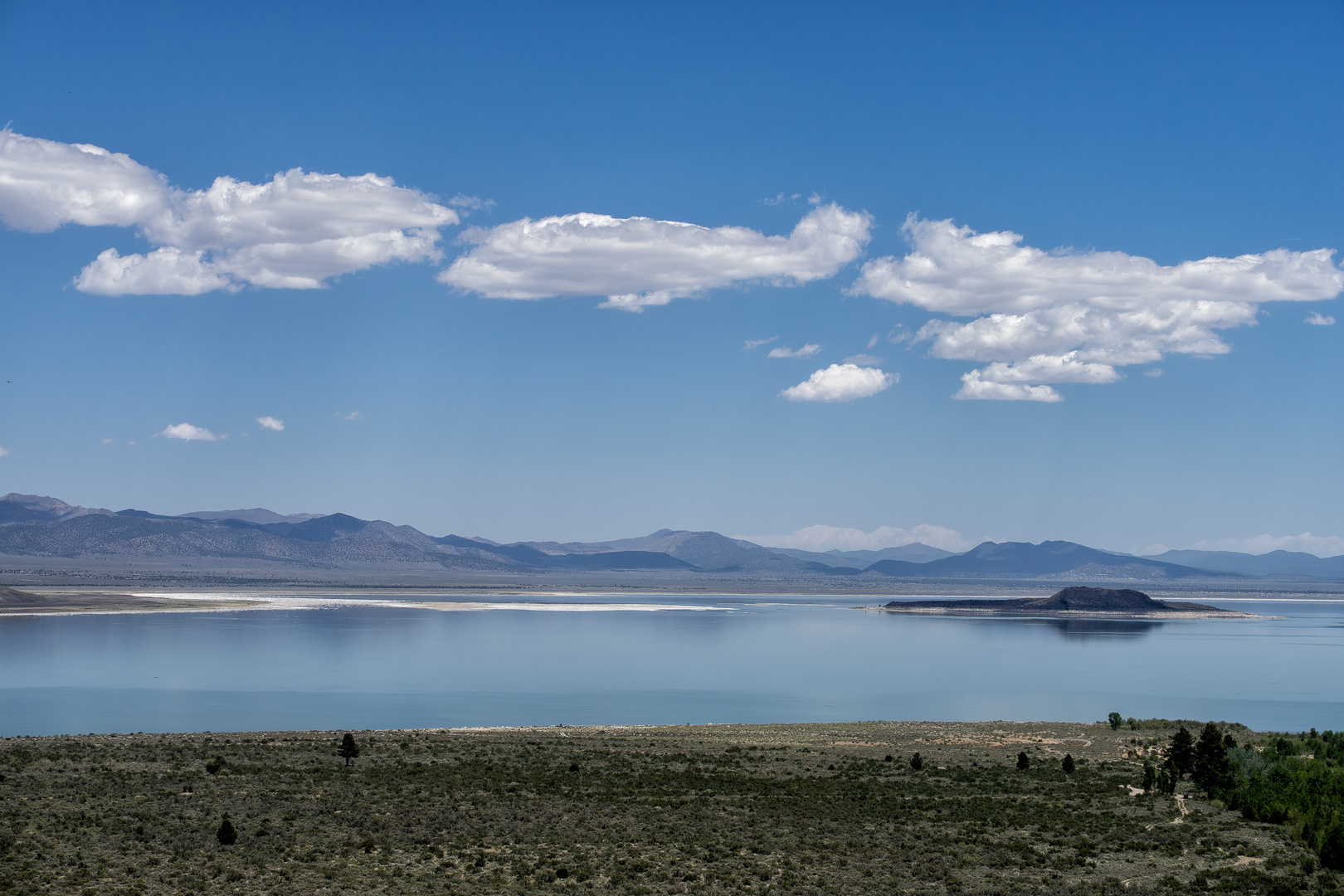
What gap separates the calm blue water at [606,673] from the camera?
6162 centimetres

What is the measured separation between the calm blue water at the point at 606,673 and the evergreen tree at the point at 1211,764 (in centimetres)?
2627

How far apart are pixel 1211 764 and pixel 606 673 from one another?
54121 mm

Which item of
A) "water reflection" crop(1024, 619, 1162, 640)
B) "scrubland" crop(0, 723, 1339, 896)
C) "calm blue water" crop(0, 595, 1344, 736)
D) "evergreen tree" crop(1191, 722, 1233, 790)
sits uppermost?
"evergreen tree" crop(1191, 722, 1233, 790)

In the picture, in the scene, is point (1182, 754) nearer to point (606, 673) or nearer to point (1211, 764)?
point (1211, 764)

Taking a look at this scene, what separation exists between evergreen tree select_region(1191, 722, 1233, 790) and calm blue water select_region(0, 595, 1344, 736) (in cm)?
2627

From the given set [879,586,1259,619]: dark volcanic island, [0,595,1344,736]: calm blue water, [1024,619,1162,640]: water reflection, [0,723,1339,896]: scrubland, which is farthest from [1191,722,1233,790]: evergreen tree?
[879,586,1259,619]: dark volcanic island

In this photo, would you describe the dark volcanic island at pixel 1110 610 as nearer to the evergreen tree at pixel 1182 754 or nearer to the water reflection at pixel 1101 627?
the water reflection at pixel 1101 627

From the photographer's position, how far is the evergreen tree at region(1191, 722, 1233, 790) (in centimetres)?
3500

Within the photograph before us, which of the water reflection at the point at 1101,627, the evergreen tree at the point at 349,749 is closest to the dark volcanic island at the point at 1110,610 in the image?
the water reflection at the point at 1101,627

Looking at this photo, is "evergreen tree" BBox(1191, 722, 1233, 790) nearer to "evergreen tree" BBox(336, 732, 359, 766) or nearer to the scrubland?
the scrubland

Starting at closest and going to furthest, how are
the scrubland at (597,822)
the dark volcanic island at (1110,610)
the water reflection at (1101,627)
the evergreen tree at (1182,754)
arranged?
the scrubland at (597,822), the evergreen tree at (1182,754), the water reflection at (1101,627), the dark volcanic island at (1110,610)

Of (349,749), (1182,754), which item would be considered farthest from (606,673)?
(1182,754)

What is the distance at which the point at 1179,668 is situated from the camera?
321 feet

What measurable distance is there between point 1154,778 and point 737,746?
14.4m
